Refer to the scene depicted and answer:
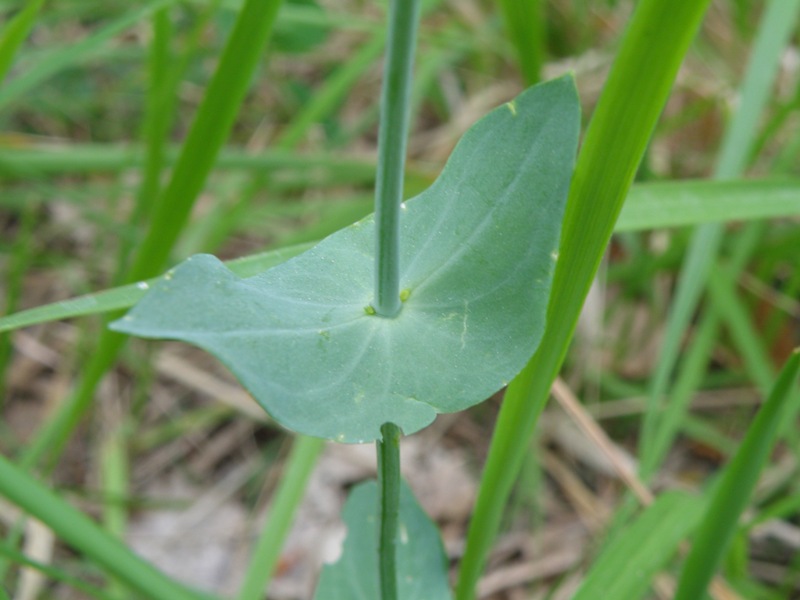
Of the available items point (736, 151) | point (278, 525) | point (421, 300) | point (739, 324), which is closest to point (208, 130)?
point (421, 300)

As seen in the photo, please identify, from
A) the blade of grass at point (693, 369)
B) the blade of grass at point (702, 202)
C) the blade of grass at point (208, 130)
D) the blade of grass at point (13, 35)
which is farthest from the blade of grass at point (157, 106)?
the blade of grass at point (693, 369)

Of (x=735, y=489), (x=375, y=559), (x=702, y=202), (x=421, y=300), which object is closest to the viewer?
(x=421, y=300)

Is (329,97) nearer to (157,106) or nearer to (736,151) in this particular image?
(157,106)

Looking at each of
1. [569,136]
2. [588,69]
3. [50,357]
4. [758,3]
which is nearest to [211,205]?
[50,357]

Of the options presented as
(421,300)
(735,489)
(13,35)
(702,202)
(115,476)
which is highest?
(13,35)

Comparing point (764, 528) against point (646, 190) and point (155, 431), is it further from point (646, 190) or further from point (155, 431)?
point (155, 431)

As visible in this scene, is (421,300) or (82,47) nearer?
(421,300)
